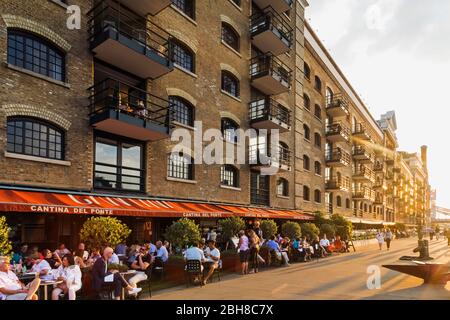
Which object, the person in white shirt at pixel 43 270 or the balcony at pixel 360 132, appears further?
the balcony at pixel 360 132

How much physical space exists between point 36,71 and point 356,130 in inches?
1555

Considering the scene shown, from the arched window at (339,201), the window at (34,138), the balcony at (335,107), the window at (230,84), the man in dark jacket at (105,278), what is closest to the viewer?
the man in dark jacket at (105,278)

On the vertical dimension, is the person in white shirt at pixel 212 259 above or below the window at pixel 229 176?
below

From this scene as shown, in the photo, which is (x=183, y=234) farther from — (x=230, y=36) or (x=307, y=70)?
(x=307, y=70)

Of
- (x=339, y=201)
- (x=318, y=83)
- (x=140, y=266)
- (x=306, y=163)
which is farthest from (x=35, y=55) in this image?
(x=339, y=201)

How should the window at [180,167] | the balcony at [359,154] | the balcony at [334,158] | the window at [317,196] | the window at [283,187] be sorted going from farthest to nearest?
the balcony at [359,154]
the balcony at [334,158]
the window at [317,196]
the window at [283,187]
the window at [180,167]

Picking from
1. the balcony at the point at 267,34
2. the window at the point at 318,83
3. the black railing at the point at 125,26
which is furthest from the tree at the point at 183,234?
the window at the point at 318,83

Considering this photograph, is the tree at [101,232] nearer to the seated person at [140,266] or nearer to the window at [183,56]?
the seated person at [140,266]

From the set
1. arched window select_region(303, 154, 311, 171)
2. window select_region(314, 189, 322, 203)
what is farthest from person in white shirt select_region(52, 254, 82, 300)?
window select_region(314, 189, 322, 203)

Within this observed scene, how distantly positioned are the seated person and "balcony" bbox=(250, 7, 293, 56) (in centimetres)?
1587

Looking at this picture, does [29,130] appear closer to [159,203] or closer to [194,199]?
[159,203]

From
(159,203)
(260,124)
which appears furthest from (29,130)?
(260,124)

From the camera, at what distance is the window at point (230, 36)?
21.6 m

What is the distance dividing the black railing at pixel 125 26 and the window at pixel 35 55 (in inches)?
62.3
